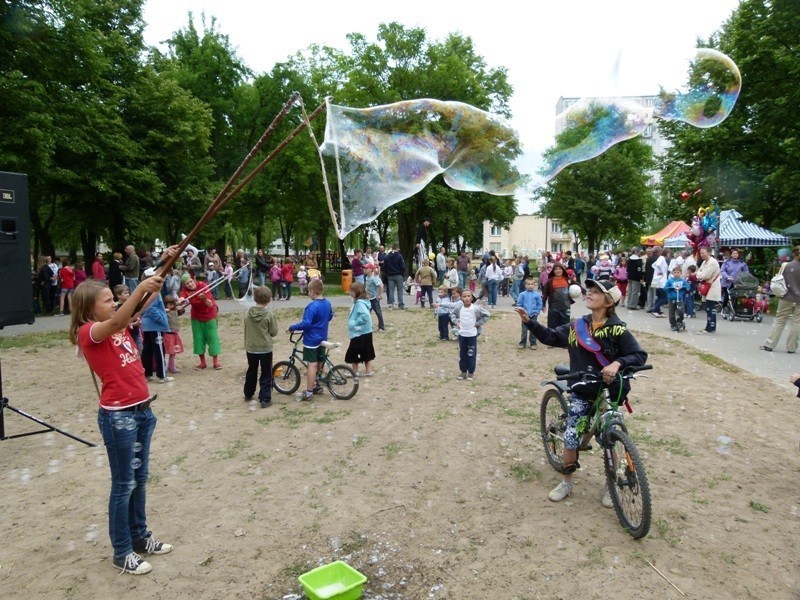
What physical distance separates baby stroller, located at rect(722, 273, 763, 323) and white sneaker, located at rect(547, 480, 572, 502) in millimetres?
14305

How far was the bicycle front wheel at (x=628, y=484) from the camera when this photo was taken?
13.8 feet

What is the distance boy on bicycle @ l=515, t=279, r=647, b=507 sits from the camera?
470cm

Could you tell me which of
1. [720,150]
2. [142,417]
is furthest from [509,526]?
[720,150]

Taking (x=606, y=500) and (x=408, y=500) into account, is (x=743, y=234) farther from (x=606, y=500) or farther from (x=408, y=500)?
(x=408, y=500)

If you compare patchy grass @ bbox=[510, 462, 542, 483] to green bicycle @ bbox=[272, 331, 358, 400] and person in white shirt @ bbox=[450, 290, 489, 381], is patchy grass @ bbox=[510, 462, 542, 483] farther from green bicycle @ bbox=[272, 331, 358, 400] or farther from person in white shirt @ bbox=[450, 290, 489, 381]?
person in white shirt @ bbox=[450, 290, 489, 381]

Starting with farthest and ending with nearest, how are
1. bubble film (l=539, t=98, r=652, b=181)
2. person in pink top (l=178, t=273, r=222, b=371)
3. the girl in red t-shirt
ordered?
person in pink top (l=178, t=273, r=222, b=371) < bubble film (l=539, t=98, r=652, b=181) < the girl in red t-shirt

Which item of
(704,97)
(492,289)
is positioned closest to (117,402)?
(704,97)

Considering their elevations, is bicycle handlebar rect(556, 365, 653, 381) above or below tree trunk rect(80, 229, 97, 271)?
below

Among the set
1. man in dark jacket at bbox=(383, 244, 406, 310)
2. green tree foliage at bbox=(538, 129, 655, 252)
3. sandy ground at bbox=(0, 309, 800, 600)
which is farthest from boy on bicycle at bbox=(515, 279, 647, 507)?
green tree foliage at bbox=(538, 129, 655, 252)

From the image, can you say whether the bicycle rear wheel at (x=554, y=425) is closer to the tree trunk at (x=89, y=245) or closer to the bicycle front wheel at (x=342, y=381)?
the bicycle front wheel at (x=342, y=381)

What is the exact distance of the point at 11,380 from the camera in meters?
9.85

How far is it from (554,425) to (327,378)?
3860 mm

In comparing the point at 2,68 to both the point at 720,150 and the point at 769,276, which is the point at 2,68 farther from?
the point at 769,276

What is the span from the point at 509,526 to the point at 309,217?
36.7 m
